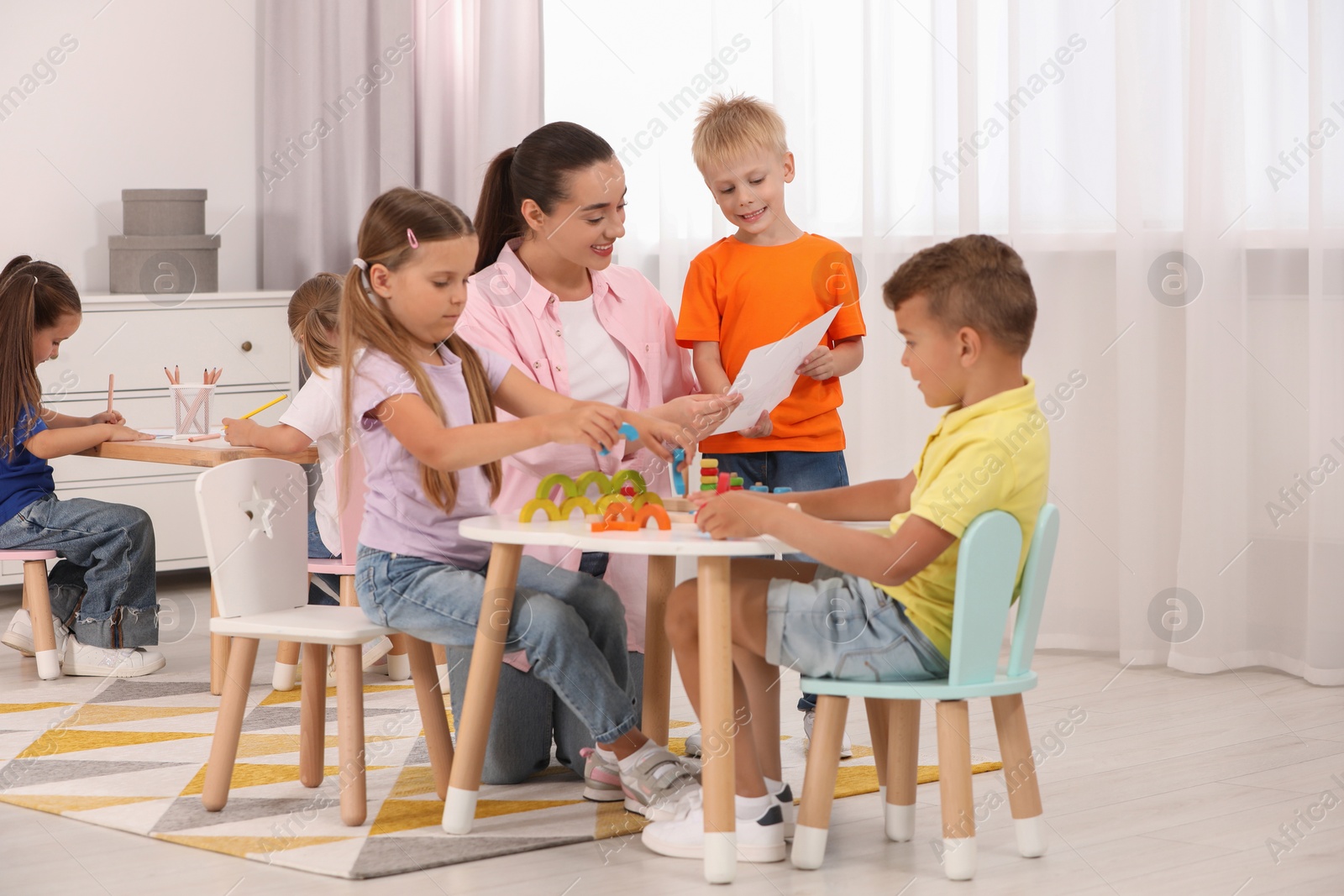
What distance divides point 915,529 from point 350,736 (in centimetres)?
97

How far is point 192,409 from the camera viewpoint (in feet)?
11.6

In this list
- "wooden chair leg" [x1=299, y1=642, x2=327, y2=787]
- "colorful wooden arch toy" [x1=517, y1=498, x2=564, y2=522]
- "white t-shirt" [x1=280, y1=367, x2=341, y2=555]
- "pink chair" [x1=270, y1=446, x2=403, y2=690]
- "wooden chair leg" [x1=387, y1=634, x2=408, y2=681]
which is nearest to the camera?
"colorful wooden arch toy" [x1=517, y1=498, x2=564, y2=522]

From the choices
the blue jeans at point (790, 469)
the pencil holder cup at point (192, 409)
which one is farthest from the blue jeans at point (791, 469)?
the pencil holder cup at point (192, 409)

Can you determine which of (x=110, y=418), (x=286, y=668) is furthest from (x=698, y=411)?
(x=110, y=418)

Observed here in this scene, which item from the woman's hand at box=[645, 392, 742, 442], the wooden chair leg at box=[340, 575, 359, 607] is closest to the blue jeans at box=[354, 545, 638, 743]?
the woman's hand at box=[645, 392, 742, 442]

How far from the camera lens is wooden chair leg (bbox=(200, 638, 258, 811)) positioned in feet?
7.93

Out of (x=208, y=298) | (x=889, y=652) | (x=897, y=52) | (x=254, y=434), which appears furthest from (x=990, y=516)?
(x=208, y=298)

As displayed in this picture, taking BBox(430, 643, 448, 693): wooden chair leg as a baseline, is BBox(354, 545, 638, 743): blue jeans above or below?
above

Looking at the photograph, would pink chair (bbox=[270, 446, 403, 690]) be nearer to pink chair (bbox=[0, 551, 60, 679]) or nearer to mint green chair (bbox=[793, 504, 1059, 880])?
pink chair (bbox=[0, 551, 60, 679])

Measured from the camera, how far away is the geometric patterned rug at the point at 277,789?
7.38 feet

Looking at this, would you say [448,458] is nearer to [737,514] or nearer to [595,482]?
[595,482]

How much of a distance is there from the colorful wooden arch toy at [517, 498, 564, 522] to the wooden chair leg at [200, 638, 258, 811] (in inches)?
22.1

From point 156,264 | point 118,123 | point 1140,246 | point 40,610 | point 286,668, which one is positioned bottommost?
point 286,668

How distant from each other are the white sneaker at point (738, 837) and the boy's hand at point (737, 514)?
1.48ft
